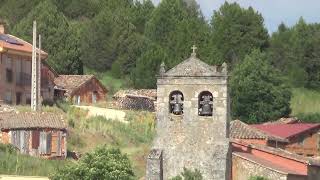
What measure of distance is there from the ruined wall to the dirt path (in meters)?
20.2

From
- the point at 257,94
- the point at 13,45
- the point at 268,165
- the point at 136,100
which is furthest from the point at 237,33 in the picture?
the point at 268,165

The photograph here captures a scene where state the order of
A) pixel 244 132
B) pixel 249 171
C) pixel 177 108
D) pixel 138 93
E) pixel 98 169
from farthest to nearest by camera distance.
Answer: pixel 138 93 < pixel 244 132 < pixel 249 171 < pixel 177 108 < pixel 98 169

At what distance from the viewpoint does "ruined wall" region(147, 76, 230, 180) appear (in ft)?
137

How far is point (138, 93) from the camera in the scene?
7238 centimetres

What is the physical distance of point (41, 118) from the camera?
170 feet

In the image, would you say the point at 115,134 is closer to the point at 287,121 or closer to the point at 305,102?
the point at 287,121

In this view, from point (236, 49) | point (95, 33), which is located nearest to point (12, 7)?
point (95, 33)

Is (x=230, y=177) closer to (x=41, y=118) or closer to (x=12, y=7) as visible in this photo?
(x=41, y=118)

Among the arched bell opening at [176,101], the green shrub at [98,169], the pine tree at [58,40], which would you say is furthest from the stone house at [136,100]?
the green shrub at [98,169]

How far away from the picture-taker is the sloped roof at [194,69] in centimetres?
4178

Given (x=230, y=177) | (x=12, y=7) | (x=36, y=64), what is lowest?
(x=230, y=177)

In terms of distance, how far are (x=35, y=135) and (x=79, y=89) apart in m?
20.3

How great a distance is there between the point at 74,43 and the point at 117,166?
4225 centimetres

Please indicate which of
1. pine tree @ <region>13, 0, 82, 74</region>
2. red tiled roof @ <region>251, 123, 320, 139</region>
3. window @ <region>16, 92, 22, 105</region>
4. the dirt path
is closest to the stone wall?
red tiled roof @ <region>251, 123, 320, 139</region>
